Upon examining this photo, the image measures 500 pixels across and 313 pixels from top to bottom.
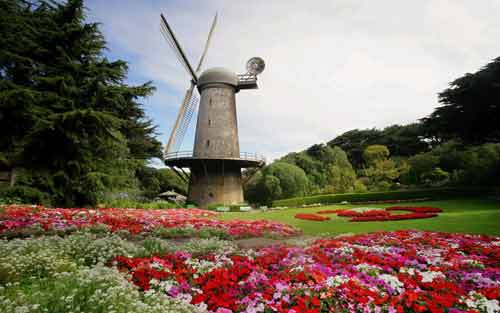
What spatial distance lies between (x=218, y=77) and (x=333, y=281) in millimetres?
27466

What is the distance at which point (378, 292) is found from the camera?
3.85 metres

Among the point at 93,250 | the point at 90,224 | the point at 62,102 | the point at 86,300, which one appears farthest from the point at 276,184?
the point at 86,300

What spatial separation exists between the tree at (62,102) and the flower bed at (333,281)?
12.6 meters

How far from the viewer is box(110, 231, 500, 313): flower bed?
139 inches

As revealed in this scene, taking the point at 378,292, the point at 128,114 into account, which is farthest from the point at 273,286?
the point at 128,114

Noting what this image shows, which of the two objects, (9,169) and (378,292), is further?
(9,169)

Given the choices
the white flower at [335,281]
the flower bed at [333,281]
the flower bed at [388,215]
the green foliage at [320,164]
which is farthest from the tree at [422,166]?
the white flower at [335,281]

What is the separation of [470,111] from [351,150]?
3793cm

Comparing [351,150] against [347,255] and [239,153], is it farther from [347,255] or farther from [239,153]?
[347,255]

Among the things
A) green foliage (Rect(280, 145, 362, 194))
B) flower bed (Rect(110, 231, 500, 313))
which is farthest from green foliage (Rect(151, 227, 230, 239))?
green foliage (Rect(280, 145, 362, 194))

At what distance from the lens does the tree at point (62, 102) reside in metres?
15.1

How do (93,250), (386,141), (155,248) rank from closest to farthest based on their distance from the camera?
(93,250)
(155,248)
(386,141)

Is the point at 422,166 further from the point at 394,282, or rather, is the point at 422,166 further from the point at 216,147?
the point at 394,282

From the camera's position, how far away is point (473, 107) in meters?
20.7
